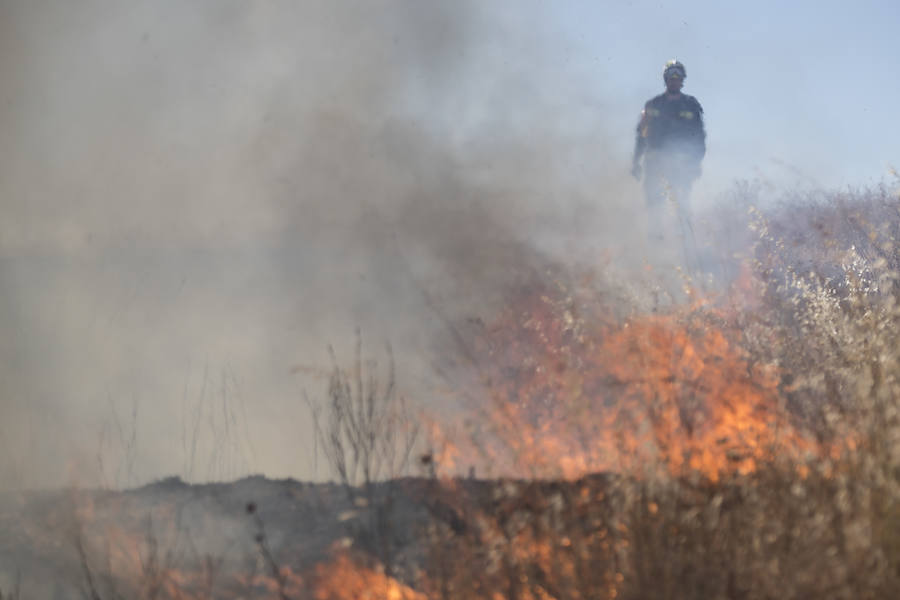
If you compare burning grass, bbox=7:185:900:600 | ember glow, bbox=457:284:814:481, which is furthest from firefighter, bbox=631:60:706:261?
burning grass, bbox=7:185:900:600

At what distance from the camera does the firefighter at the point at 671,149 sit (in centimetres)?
912

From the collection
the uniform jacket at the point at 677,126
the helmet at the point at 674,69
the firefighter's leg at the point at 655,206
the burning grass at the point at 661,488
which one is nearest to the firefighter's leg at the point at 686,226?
the firefighter's leg at the point at 655,206

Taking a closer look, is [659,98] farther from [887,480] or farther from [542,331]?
[887,480]

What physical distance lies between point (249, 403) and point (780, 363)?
5311mm

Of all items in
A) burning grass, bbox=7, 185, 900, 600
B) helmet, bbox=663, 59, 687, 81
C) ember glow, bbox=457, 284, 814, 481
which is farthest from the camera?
helmet, bbox=663, 59, 687, 81

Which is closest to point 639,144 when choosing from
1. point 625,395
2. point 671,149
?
point 671,149

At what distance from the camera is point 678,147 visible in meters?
9.16

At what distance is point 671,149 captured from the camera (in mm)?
9172

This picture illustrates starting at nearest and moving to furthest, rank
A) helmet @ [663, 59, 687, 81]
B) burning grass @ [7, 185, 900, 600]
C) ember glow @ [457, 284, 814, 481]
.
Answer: burning grass @ [7, 185, 900, 600], ember glow @ [457, 284, 814, 481], helmet @ [663, 59, 687, 81]

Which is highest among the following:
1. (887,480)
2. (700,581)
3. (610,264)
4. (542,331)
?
(610,264)

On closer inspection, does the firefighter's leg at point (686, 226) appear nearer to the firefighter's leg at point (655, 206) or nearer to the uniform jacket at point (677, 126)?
the firefighter's leg at point (655, 206)

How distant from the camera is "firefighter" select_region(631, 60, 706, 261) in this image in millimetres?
9125

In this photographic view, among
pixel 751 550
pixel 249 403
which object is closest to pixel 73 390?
pixel 249 403

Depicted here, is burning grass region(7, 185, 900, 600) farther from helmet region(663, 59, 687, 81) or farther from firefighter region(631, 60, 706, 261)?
helmet region(663, 59, 687, 81)
